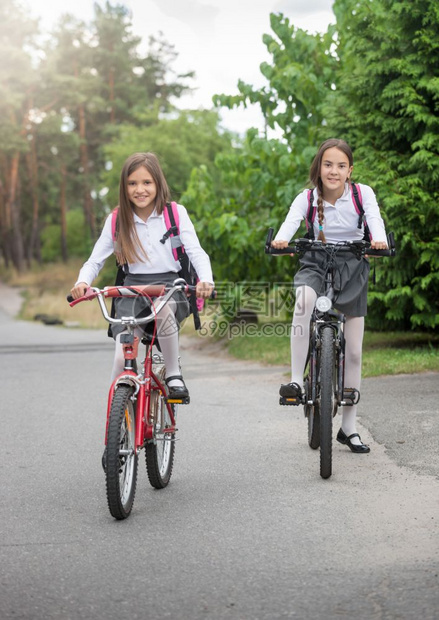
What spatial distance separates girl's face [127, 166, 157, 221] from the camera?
517 cm

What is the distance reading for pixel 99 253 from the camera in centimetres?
521

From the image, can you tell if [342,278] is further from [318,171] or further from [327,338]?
[318,171]

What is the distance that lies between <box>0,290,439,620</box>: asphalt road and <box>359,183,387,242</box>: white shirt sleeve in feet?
4.86

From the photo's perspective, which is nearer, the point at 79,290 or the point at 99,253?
the point at 79,290

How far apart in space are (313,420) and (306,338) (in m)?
0.62

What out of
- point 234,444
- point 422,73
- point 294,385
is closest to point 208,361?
point 422,73

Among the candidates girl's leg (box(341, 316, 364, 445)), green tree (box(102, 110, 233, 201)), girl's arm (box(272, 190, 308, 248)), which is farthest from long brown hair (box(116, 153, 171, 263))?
green tree (box(102, 110, 233, 201))

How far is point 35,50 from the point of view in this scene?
48594 millimetres

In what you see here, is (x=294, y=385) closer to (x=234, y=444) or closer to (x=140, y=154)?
(x=234, y=444)

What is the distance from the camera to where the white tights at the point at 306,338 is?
18.7 feet

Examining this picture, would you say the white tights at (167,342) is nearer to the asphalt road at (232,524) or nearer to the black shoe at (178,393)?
the black shoe at (178,393)

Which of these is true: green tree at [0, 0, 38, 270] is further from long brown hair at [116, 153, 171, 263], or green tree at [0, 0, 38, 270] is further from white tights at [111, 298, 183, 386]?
white tights at [111, 298, 183, 386]

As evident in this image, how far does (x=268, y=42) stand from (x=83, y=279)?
9.30 meters

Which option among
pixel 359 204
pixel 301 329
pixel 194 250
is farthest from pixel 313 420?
pixel 194 250
